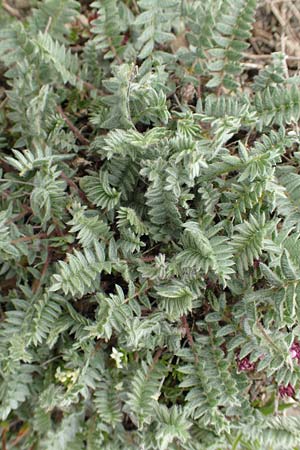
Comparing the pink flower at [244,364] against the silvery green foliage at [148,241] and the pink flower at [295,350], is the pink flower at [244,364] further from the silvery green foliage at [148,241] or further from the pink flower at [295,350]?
the pink flower at [295,350]

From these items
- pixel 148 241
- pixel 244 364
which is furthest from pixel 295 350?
pixel 148 241

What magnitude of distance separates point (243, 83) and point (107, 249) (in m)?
1.11

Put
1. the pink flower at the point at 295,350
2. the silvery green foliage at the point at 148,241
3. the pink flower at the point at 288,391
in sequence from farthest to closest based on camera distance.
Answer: the pink flower at the point at 288,391
the pink flower at the point at 295,350
the silvery green foliage at the point at 148,241

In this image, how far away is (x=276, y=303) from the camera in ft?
6.13

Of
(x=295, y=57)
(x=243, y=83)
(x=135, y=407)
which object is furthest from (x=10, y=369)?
(x=295, y=57)

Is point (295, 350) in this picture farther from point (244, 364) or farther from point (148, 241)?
point (148, 241)

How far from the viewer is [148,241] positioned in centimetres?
227

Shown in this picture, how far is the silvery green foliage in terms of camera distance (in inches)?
76.7

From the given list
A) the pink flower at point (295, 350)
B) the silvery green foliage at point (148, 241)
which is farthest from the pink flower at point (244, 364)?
the pink flower at point (295, 350)

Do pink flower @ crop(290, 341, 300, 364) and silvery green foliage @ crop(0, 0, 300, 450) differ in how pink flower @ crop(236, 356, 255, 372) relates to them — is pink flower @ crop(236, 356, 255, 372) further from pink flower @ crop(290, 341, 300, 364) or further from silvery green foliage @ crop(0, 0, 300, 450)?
pink flower @ crop(290, 341, 300, 364)

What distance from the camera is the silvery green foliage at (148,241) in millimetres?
1949

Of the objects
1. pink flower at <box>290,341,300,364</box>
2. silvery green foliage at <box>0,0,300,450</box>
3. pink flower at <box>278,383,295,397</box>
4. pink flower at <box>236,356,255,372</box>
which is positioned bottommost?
pink flower at <box>278,383,295,397</box>

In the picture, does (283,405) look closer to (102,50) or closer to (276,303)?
(276,303)

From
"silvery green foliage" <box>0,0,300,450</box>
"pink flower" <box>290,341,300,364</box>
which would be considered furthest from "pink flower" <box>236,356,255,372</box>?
"pink flower" <box>290,341,300,364</box>
